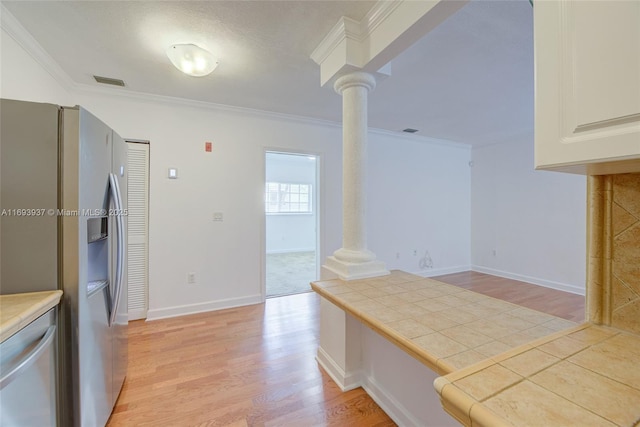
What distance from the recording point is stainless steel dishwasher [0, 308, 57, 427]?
855 mm

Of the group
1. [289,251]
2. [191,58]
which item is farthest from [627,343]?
[289,251]

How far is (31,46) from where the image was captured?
189 centimetres

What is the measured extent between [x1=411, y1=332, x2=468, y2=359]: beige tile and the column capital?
169cm

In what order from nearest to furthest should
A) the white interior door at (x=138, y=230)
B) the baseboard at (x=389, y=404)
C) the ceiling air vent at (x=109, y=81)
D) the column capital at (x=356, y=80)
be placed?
1. the baseboard at (x=389, y=404)
2. the column capital at (x=356, y=80)
3. the ceiling air vent at (x=109, y=81)
4. the white interior door at (x=138, y=230)

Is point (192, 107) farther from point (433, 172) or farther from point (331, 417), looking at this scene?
point (433, 172)

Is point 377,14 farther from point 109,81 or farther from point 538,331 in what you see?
point 109,81

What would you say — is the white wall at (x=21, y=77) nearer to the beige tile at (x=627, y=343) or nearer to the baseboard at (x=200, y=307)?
the baseboard at (x=200, y=307)

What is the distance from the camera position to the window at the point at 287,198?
708cm

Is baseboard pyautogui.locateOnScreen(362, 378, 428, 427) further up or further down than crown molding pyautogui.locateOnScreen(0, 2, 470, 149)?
further down

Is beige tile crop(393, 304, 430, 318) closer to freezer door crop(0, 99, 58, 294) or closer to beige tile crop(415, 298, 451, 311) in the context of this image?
beige tile crop(415, 298, 451, 311)

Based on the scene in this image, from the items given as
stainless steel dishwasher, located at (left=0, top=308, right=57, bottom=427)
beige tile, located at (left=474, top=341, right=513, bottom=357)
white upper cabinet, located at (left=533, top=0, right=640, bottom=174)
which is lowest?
stainless steel dishwasher, located at (left=0, top=308, right=57, bottom=427)

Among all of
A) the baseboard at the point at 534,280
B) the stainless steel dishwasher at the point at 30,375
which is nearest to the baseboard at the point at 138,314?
the stainless steel dishwasher at the point at 30,375

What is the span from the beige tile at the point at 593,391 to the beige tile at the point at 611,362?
1.2 inches

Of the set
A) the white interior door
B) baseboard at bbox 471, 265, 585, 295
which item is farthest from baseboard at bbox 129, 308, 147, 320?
baseboard at bbox 471, 265, 585, 295
